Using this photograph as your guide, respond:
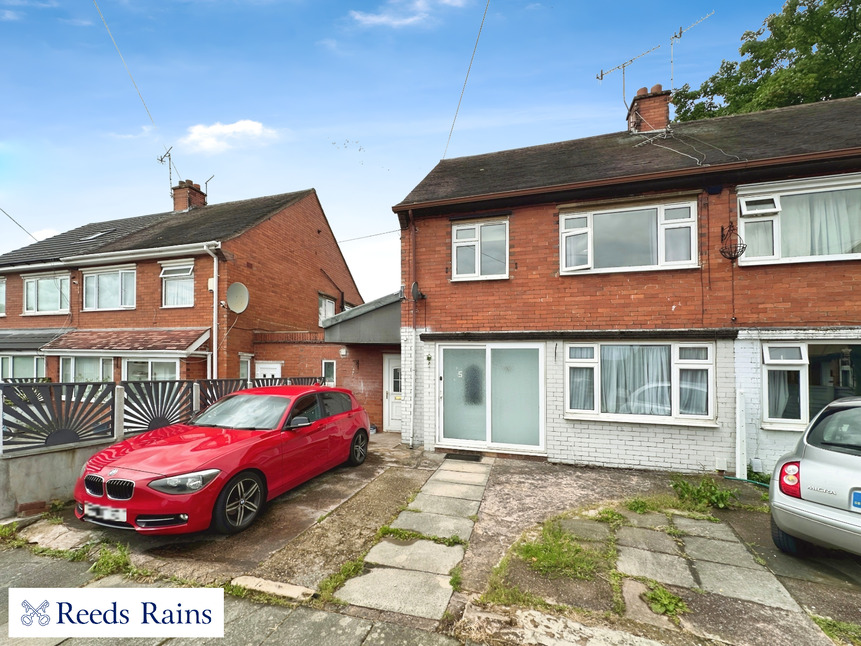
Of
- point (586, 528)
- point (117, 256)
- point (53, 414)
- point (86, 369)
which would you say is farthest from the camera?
point (117, 256)

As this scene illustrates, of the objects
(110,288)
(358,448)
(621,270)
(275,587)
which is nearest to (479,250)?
(621,270)

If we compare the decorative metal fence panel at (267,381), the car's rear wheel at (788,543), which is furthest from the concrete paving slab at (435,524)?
the decorative metal fence panel at (267,381)

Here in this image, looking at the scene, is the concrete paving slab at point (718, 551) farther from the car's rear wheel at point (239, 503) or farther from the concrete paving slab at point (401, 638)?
the car's rear wheel at point (239, 503)

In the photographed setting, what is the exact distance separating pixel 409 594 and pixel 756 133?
10.4 meters

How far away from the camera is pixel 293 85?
28.7ft

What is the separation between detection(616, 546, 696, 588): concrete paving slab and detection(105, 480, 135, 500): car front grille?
481 centimetres

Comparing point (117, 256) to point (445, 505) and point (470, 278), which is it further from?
point (445, 505)

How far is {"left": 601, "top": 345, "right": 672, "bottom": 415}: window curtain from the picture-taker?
6.63 meters

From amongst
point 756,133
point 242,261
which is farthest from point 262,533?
point 756,133

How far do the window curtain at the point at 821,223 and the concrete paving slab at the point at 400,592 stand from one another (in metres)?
7.48

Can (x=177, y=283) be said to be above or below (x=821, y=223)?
below

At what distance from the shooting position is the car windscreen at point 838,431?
3.33 metres

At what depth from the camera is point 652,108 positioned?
9117 mm

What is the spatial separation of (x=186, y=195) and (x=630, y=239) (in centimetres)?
1917
